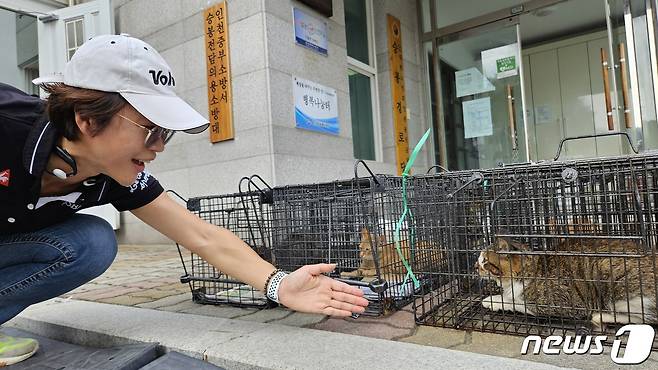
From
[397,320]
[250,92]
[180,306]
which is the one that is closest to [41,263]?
[180,306]

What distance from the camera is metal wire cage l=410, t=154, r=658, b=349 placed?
4.75ft

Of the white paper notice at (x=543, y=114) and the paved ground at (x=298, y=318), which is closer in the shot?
the paved ground at (x=298, y=318)

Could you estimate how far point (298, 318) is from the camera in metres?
1.87

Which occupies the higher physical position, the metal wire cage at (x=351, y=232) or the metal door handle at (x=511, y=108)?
the metal door handle at (x=511, y=108)

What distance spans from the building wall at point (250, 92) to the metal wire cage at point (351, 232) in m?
2.13

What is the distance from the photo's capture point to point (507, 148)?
6.36 metres

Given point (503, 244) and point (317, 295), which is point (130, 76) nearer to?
point (317, 295)

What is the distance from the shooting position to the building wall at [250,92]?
4.25 metres

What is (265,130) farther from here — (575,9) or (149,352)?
(575,9)

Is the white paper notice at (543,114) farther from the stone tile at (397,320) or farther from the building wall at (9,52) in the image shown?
the building wall at (9,52)

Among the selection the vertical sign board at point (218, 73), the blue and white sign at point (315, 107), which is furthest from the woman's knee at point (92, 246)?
the blue and white sign at point (315, 107)

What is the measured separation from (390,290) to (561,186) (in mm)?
800

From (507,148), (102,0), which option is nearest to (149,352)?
(102,0)

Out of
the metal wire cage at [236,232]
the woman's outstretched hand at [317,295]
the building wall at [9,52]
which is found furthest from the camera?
the building wall at [9,52]
